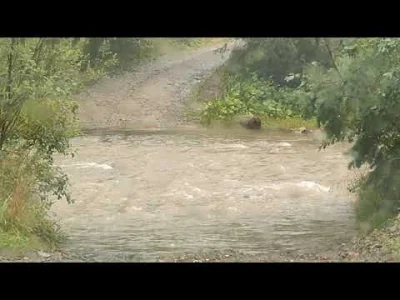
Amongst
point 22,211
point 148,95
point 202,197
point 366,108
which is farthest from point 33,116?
point 148,95

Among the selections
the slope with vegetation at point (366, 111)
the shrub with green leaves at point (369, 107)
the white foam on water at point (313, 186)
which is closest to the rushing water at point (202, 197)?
the white foam on water at point (313, 186)

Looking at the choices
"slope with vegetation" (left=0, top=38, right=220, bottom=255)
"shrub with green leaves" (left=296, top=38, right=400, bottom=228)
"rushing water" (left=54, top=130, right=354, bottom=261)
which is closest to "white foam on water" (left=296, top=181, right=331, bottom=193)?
"rushing water" (left=54, top=130, right=354, bottom=261)

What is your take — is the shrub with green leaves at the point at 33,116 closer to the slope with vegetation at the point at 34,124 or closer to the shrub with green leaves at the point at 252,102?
the slope with vegetation at the point at 34,124

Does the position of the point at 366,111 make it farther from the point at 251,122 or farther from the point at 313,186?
the point at 251,122

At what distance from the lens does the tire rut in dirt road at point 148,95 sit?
75.4 feet

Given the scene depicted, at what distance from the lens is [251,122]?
72.4ft

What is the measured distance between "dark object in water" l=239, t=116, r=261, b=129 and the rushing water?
211cm

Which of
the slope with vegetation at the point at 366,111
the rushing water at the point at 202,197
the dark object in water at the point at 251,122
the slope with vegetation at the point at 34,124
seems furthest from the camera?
the dark object in water at the point at 251,122

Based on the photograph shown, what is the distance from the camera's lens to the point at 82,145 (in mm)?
18359

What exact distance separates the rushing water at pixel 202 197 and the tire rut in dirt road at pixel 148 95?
10.3 feet

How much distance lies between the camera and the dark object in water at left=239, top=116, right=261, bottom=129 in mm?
21969
